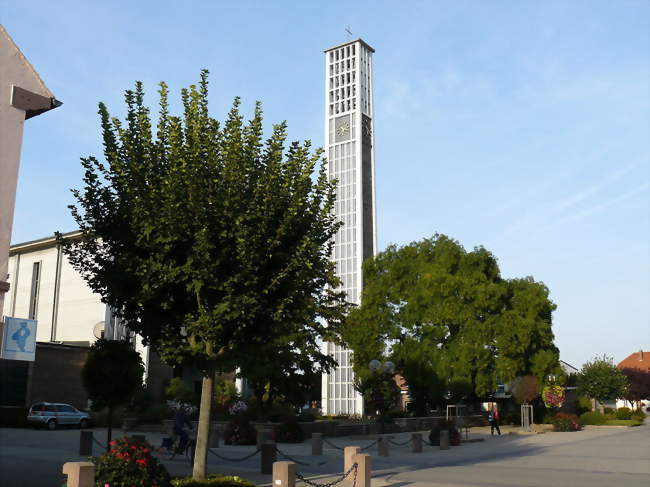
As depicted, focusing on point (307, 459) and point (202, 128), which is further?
point (307, 459)

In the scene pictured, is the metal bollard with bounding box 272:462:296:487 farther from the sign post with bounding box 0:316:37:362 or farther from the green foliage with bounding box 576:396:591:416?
the green foliage with bounding box 576:396:591:416

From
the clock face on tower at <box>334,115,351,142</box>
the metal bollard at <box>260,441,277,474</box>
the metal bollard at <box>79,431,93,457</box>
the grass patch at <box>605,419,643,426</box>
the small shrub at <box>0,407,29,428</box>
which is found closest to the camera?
the metal bollard at <box>260,441,277,474</box>

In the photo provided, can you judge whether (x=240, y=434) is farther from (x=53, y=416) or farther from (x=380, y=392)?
(x=53, y=416)

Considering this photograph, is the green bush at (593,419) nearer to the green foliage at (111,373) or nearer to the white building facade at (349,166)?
the white building facade at (349,166)

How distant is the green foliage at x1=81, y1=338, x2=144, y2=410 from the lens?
22047mm

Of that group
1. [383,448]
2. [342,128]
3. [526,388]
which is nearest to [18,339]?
[383,448]

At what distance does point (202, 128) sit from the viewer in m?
14.9

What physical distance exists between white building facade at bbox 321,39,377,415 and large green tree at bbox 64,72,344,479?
222ft

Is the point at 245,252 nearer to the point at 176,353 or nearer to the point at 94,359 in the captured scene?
the point at 176,353

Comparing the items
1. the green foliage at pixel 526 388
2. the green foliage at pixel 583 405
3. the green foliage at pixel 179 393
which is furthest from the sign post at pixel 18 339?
the green foliage at pixel 583 405

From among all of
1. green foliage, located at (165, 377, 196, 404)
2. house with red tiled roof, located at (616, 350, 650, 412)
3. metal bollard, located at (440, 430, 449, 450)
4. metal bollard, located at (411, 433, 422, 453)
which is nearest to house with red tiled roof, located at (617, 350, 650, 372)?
house with red tiled roof, located at (616, 350, 650, 412)

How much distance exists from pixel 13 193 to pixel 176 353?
467 cm

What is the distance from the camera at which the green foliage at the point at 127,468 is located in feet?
37.8

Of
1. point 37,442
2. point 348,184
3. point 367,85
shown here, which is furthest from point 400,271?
point 367,85
